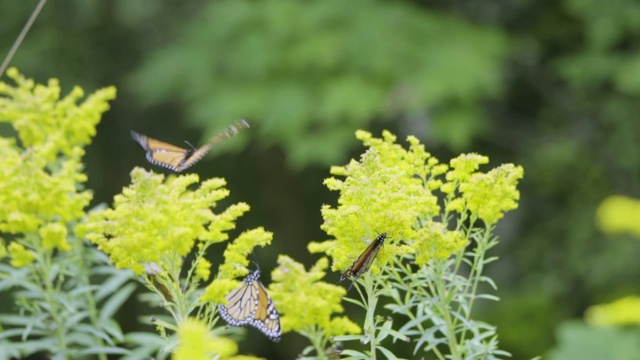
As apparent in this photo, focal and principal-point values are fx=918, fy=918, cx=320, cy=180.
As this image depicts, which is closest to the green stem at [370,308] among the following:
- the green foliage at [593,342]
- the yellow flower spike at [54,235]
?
the yellow flower spike at [54,235]

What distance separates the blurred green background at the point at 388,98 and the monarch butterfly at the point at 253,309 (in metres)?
4.94

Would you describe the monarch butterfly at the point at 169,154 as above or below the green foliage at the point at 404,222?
above

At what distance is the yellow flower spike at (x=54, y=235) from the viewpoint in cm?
331

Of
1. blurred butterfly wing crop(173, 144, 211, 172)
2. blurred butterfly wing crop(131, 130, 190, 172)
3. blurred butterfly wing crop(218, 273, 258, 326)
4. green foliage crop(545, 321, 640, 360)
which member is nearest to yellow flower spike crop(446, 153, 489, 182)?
blurred butterfly wing crop(218, 273, 258, 326)

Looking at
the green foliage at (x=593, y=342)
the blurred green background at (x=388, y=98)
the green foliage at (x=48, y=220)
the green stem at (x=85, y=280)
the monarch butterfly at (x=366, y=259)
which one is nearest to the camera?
the monarch butterfly at (x=366, y=259)

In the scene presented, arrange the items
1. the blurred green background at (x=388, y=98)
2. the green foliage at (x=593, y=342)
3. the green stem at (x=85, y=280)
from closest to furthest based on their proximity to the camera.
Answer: the green stem at (x=85, y=280) → the green foliage at (x=593, y=342) → the blurred green background at (x=388, y=98)

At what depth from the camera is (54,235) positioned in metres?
3.35

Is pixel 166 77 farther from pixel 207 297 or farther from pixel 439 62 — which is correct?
pixel 207 297

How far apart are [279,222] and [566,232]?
350cm

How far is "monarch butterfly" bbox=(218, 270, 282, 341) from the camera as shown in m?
2.88

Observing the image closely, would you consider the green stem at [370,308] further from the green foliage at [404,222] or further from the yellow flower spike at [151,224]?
the yellow flower spike at [151,224]

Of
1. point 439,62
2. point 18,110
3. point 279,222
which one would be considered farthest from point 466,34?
point 18,110

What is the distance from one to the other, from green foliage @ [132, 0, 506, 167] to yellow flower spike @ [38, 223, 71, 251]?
5180 millimetres

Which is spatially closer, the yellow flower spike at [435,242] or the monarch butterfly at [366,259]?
the monarch butterfly at [366,259]
